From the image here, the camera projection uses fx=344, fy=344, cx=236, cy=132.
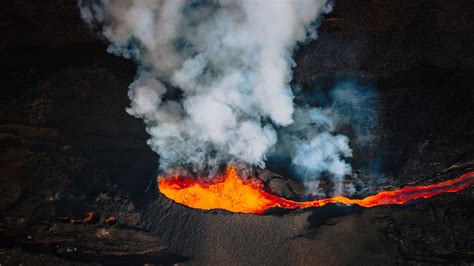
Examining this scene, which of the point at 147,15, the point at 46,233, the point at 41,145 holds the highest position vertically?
the point at 147,15

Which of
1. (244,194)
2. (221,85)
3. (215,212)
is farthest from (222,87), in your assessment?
(215,212)

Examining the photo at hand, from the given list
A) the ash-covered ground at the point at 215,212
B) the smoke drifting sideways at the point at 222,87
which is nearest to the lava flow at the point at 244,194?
the ash-covered ground at the point at 215,212

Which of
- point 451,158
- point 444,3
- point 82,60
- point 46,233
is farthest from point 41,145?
point 444,3

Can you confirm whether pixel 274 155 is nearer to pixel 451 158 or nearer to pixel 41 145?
pixel 451 158

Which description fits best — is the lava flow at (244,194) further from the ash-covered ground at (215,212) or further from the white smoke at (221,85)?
the white smoke at (221,85)

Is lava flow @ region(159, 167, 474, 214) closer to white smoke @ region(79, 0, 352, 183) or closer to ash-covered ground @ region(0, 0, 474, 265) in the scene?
ash-covered ground @ region(0, 0, 474, 265)

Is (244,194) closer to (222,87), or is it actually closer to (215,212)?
(215,212)
